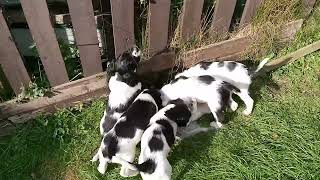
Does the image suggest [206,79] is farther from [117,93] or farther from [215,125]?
[117,93]

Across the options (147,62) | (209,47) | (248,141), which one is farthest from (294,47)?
(147,62)

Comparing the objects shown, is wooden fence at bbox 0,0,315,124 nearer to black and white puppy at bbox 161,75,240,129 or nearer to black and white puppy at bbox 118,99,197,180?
black and white puppy at bbox 161,75,240,129

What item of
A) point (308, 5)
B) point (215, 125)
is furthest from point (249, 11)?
point (215, 125)

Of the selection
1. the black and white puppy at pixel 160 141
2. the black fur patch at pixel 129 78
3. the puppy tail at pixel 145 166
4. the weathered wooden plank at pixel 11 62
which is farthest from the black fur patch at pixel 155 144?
the weathered wooden plank at pixel 11 62

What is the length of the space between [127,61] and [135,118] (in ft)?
1.87

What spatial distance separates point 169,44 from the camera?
4246mm

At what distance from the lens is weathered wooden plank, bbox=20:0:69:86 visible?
3320 mm

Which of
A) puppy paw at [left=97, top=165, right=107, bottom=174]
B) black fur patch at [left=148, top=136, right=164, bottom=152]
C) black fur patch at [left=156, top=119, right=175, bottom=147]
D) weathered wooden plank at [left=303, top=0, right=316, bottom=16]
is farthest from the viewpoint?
weathered wooden plank at [left=303, top=0, right=316, bottom=16]

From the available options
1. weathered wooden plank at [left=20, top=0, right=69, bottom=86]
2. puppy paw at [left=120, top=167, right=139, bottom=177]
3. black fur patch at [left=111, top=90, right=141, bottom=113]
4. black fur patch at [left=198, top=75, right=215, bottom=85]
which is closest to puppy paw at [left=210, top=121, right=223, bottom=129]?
black fur patch at [left=198, top=75, right=215, bottom=85]

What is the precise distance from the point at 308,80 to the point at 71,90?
8.65 feet

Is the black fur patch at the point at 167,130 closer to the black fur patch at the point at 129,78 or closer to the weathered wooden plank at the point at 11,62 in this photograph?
the black fur patch at the point at 129,78

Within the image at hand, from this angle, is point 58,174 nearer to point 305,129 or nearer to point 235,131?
point 235,131

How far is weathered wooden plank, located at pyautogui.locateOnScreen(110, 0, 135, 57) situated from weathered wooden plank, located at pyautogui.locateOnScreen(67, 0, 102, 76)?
0.20 m

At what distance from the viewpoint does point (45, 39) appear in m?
3.58
